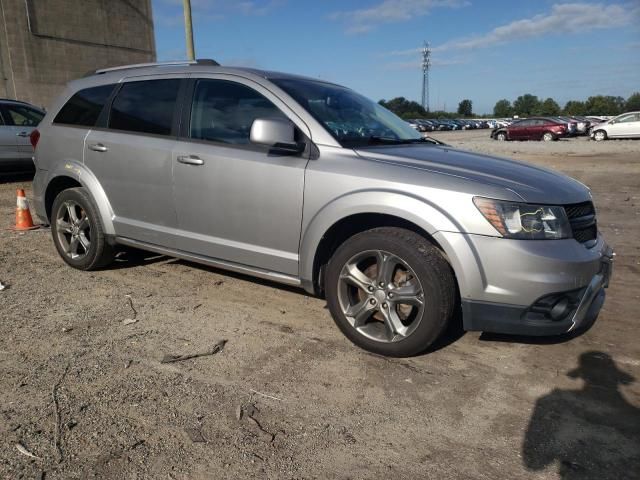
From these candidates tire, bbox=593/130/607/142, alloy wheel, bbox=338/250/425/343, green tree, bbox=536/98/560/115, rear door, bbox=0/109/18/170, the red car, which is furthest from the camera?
green tree, bbox=536/98/560/115

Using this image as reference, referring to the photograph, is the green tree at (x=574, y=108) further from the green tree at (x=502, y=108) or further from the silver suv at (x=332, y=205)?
the silver suv at (x=332, y=205)

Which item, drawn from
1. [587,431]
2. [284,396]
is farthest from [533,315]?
[284,396]

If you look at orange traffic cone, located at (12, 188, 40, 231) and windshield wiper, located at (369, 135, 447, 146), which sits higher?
windshield wiper, located at (369, 135, 447, 146)

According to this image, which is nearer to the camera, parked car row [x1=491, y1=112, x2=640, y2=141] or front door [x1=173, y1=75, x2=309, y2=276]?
front door [x1=173, y1=75, x2=309, y2=276]

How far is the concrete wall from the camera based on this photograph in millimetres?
28297

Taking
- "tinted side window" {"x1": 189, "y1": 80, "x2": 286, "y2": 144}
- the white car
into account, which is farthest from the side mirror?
the white car

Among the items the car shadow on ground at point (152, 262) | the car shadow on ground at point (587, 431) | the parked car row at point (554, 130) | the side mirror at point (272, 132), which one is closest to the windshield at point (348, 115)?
the side mirror at point (272, 132)

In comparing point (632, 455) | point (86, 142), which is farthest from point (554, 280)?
point (86, 142)

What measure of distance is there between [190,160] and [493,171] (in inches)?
85.9

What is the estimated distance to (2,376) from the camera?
3.04 meters

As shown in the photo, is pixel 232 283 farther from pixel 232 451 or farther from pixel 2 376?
pixel 232 451

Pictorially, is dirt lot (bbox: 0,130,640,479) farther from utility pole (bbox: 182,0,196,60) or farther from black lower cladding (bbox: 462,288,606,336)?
utility pole (bbox: 182,0,196,60)

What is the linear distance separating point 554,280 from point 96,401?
257 cm

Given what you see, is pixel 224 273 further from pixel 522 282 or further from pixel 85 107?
Result: pixel 522 282
